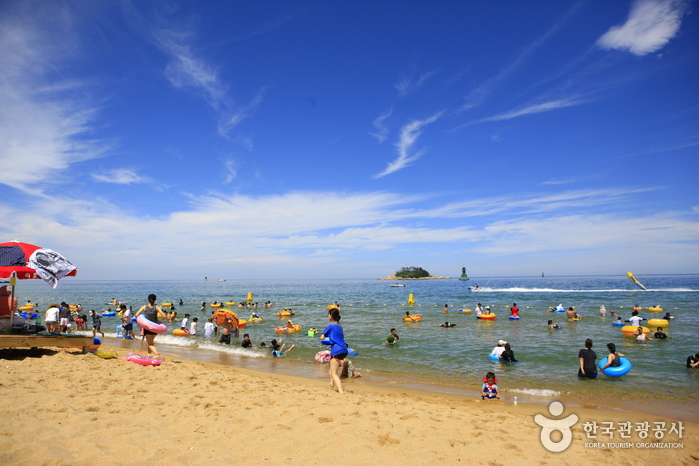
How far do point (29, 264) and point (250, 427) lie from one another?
26.2ft

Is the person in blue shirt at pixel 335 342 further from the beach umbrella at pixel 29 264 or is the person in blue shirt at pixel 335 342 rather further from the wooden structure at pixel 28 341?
the wooden structure at pixel 28 341

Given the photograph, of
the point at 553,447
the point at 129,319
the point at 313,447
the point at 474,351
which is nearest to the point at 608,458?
the point at 553,447

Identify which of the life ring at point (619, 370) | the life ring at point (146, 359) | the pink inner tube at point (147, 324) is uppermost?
the pink inner tube at point (147, 324)

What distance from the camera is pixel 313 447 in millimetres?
4871

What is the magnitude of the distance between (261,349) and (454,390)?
31.7 feet

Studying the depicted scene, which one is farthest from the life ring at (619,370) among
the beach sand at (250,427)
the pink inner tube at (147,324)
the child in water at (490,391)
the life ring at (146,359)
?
the life ring at (146,359)

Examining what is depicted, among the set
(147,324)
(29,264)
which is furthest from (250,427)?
(29,264)

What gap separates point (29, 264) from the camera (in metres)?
9.12

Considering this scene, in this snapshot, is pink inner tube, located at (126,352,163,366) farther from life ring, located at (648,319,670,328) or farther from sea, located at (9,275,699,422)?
life ring, located at (648,319,670,328)

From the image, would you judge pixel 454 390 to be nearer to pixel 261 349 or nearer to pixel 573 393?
pixel 573 393

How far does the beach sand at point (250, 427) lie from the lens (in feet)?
14.5

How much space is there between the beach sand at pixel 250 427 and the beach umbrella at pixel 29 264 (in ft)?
7.33

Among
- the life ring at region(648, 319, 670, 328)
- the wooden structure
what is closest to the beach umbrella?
the wooden structure

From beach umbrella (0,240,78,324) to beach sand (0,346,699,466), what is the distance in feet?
7.33
